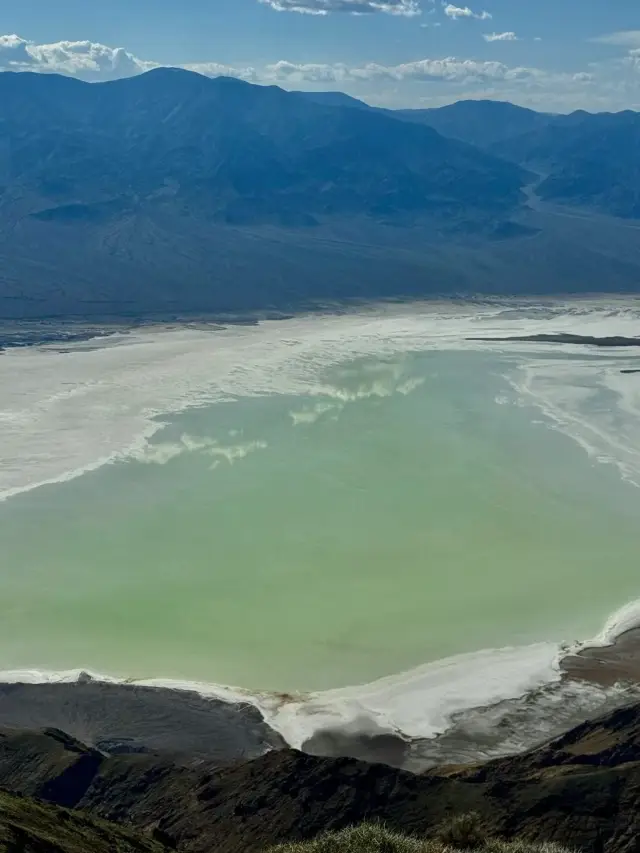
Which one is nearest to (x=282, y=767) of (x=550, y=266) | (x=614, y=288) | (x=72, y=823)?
(x=72, y=823)

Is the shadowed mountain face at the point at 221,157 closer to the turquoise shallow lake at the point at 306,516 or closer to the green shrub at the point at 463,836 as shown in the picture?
the turquoise shallow lake at the point at 306,516

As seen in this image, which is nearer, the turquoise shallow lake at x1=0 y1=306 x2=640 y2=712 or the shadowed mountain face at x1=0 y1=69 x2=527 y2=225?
the turquoise shallow lake at x1=0 y1=306 x2=640 y2=712

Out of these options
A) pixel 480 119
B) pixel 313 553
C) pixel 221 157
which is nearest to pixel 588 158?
pixel 480 119

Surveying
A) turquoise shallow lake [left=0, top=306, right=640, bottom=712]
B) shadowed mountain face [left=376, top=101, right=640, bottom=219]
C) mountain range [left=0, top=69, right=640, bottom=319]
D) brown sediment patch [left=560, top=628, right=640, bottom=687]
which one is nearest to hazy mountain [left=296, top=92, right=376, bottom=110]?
mountain range [left=0, top=69, right=640, bottom=319]

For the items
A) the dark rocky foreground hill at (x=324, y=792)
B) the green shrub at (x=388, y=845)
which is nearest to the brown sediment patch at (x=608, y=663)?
the dark rocky foreground hill at (x=324, y=792)

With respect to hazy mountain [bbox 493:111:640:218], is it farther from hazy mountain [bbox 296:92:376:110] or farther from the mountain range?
hazy mountain [bbox 296:92:376:110]

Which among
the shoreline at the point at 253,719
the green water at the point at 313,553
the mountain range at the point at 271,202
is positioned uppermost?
the mountain range at the point at 271,202
